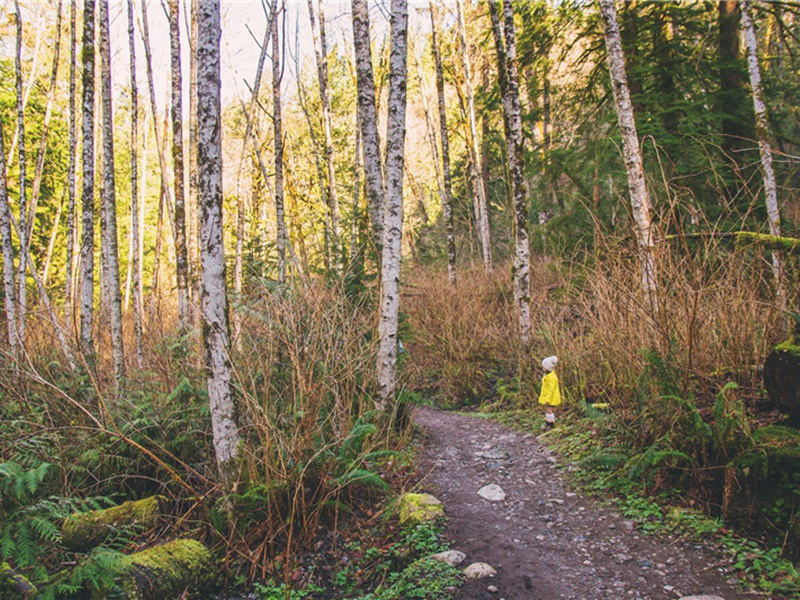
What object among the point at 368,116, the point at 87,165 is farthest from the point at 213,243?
the point at 368,116

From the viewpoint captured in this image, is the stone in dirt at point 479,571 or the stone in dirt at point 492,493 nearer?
the stone in dirt at point 479,571

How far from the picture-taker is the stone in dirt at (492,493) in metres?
4.50

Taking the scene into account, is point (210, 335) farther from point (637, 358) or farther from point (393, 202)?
point (637, 358)

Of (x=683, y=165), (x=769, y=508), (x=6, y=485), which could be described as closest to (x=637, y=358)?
(x=769, y=508)

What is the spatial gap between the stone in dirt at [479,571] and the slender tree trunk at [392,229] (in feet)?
7.27

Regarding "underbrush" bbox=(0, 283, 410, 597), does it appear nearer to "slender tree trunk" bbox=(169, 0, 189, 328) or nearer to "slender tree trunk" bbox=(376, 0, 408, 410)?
"slender tree trunk" bbox=(376, 0, 408, 410)

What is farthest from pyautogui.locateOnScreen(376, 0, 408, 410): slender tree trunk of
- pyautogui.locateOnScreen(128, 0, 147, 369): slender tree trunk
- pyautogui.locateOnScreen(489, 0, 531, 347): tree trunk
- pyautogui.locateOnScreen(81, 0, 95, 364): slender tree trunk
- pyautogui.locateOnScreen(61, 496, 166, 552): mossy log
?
pyautogui.locateOnScreen(81, 0, 95, 364): slender tree trunk

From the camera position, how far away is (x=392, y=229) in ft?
17.3

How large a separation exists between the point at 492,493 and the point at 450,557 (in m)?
1.35

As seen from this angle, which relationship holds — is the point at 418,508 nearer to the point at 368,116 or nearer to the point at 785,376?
the point at 785,376

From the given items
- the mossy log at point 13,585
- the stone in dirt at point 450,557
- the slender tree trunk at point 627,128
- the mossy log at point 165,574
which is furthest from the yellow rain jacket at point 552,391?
the mossy log at point 13,585

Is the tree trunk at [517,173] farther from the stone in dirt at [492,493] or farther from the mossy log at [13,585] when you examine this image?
the mossy log at [13,585]

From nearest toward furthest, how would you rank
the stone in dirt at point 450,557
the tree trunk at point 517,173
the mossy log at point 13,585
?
1. the mossy log at point 13,585
2. the stone in dirt at point 450,557
3. the tree trunk at point 517,173

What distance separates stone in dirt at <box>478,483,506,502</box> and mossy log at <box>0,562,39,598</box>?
138 inches
